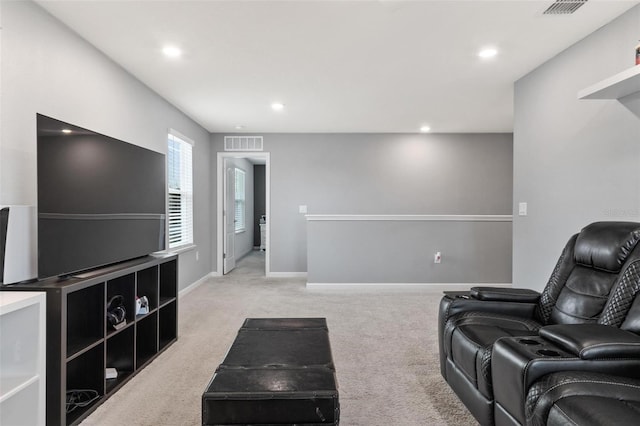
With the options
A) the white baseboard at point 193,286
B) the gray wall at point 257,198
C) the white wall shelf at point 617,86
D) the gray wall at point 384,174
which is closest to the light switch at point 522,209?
the white wall shelf at point 617,86

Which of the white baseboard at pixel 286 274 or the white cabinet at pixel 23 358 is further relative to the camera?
the white baseboard at pixel 286 274

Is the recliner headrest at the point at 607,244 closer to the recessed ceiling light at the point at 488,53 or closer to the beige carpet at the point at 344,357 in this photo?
the beige carpet at the point at 344,357

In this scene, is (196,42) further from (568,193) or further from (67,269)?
(568,193)

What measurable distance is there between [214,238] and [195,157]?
1542 mm

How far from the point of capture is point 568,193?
2955 mm

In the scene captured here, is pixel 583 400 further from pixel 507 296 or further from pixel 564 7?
pixel 564 7

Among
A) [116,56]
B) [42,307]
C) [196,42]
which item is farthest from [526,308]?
[116,56]

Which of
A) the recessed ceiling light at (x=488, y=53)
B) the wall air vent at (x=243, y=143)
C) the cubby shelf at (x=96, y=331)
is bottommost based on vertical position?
the cubby shelf at (x=96, y=331)

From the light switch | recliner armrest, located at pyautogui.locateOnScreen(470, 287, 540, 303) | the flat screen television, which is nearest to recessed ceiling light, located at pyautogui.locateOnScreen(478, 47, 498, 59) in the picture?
the light switch

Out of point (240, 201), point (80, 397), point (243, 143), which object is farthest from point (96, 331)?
point (240, 201)

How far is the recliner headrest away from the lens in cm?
201

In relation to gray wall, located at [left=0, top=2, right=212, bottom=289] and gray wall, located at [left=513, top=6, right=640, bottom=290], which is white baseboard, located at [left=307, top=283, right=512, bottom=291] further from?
gray wall, located at [left=0, top=2, right=212, bottom=289]

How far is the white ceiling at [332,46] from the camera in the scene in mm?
2398

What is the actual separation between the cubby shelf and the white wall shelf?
3175mm
